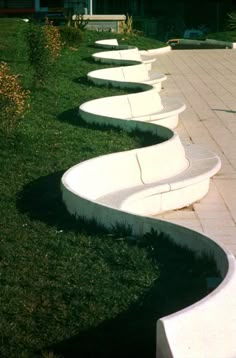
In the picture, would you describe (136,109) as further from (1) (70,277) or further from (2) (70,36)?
(2) (70,36)

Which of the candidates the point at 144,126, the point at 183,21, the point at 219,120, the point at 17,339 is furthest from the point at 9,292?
the point at 183,21

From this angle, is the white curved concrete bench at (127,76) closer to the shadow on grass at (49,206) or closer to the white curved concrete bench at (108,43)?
the white curved concrete bench at (108,43)

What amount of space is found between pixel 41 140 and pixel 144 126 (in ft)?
4.83

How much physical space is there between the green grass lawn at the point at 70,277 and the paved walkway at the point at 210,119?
3.37 ft

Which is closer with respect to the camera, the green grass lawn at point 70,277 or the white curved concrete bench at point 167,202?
the white curved concrete bench at point 167,202

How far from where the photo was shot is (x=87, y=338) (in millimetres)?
4926

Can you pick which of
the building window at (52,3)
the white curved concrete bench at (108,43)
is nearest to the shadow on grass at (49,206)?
the white curved concrete bench at (108,43)

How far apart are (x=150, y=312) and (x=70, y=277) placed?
0.70 meters

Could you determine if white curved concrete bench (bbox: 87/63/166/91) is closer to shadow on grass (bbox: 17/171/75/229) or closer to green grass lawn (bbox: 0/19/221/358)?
green grass lawn (bbox: 0/19/221/358)

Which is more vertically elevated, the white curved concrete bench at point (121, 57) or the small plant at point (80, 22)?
the white curved concrete bench at point (121, 57)

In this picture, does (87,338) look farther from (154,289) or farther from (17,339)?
(154,289)

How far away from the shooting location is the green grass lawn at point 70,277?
16.1 ft

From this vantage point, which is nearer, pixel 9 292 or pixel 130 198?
pixel 9 292

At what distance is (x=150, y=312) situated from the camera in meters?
5.24
